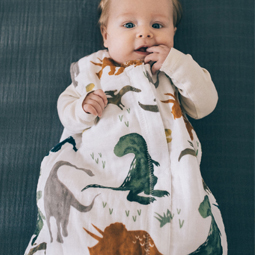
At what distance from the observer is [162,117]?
0.80m

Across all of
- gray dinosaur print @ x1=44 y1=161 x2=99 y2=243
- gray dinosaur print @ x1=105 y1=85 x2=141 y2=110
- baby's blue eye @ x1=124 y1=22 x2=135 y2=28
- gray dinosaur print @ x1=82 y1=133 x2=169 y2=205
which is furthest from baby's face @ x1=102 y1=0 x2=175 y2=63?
gray dinosaur print @ x1=44 y1=161 x2=99 y2=243

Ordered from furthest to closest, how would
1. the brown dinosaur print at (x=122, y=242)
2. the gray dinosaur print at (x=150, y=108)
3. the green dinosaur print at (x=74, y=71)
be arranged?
1. the green dinosaur print at (x=74, y=71)
2. the gray dinosaur print at (x=150, y=108)
3. the brown dinosaur print at (x=122, y=242)

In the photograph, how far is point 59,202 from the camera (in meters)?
0.72

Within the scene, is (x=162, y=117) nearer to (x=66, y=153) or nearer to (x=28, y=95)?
(x=66, y=153)

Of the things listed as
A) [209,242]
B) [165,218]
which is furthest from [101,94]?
[209,242]

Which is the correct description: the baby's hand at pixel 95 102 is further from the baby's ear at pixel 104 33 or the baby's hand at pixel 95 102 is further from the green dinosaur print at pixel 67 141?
→ the baby's ear at pixel 104 33

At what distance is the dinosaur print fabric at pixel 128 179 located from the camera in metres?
0.68

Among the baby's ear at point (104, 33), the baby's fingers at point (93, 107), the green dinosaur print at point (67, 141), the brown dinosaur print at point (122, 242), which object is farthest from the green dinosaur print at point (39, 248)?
the baby's ear at point (104, 33)

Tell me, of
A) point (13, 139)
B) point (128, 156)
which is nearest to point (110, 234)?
point (128, 156)

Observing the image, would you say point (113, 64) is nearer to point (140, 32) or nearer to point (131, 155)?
point (140, 32)

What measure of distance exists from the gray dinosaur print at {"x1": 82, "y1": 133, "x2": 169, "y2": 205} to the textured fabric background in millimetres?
305

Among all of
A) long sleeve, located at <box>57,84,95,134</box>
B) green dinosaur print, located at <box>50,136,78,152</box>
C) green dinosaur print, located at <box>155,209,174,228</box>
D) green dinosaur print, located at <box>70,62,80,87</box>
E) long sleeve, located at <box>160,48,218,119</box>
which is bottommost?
green dinosaur print, located at <box>155,209,174,228</box>

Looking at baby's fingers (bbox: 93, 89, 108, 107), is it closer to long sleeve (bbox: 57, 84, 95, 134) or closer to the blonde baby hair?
long sleeve (bbox: 57, 84, 95, 134)

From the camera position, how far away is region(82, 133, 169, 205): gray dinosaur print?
72 centimetres
